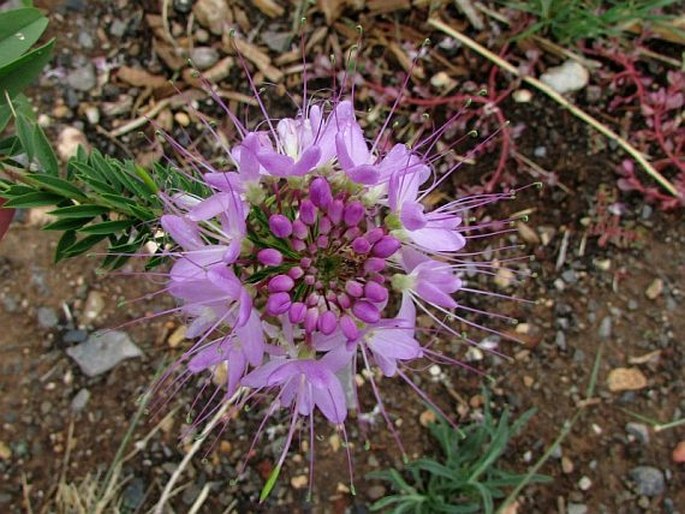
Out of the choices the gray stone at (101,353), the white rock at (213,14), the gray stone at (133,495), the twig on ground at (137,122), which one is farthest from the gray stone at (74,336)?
the white rock at (213,14)

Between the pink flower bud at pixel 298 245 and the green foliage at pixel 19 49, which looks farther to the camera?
the green foliage at pixel 19 49

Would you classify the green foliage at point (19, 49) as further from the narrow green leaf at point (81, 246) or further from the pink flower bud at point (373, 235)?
the pink flower bud at point (373, 235)

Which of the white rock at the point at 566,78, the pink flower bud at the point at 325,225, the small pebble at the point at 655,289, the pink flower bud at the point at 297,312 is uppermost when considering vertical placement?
the pink flower bud at the point at 325,225

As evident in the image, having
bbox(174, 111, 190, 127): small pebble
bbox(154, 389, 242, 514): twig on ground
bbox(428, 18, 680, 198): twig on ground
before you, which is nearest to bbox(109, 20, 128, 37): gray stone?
bbox(174, 111, 190, 127): small pebble

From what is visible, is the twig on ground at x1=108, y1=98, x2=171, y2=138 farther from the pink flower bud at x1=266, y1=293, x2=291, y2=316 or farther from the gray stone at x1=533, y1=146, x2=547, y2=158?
the pink flower bud at x1=266, y1=293, x2=291, y2=316

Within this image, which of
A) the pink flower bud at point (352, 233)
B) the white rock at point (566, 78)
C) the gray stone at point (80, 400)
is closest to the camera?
the pink flower bud at point (352, 233)

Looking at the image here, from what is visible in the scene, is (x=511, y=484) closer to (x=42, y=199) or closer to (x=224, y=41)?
(x=42, y=199)

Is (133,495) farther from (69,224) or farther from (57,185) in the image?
(57,185)
